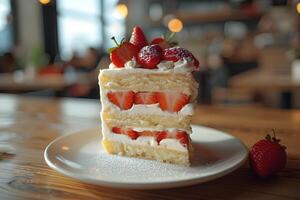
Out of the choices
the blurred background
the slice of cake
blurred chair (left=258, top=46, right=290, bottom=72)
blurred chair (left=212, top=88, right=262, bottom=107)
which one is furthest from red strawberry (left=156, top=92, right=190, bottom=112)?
blurred chair (left=258, top=46, right=290, bottom=72)

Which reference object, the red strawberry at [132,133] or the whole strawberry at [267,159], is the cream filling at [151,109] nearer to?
the red strawberry at [132,133]

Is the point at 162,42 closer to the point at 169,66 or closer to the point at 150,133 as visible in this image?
the point at 169,66

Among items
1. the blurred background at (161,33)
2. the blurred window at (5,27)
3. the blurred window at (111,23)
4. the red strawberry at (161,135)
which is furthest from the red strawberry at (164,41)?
the blurred window at (111,23)

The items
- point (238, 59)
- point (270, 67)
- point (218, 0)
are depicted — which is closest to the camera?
point (270, 67)

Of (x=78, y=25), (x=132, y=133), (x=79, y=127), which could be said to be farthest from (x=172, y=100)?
(x=78, y=25)

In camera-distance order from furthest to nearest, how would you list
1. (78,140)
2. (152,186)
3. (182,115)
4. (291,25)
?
(291,25) < (78,140) < (182,115) < (152,186)

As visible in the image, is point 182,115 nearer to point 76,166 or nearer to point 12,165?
point 76,166

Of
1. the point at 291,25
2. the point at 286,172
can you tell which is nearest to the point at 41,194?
the point at 286,172
